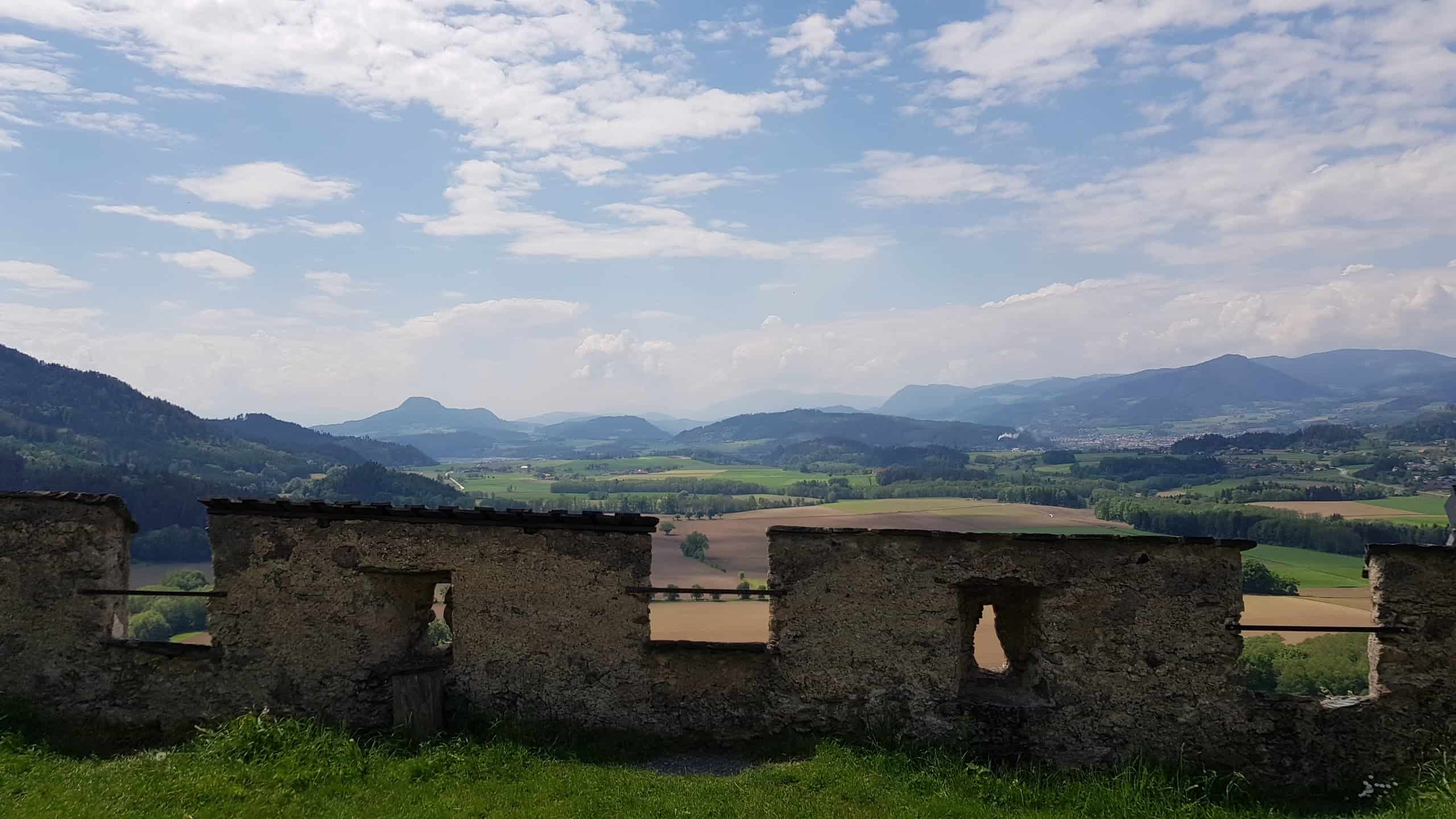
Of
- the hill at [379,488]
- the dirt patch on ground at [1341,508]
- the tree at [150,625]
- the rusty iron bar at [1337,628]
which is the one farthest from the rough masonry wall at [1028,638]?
the hill at [379,488]

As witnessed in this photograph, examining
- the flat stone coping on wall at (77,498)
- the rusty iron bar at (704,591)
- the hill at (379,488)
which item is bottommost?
the hill at (379,488)

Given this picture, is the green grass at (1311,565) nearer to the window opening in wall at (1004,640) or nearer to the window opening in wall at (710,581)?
the window opening in wall at (710,581)

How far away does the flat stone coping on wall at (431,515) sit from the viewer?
30.7 feet

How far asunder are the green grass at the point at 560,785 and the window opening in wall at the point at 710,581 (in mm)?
1783

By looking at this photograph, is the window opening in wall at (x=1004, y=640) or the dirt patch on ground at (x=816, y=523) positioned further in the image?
the dirt patch on ground at (x=816, y=523)

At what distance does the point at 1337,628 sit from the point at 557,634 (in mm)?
8460

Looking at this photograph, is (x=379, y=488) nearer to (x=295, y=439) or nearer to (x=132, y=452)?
(x=132, y=452)

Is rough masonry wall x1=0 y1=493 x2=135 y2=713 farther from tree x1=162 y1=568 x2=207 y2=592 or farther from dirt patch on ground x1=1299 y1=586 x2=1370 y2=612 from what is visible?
dirt patch on ground x1=1299 y1=586 x2=1370 y2=612

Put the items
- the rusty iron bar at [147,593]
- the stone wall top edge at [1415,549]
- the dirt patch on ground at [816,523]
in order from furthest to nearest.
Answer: the dirt patch on ground at [816,523] < the rusty iron bar at [147,593] < the stone wall top edge at [1415,549]

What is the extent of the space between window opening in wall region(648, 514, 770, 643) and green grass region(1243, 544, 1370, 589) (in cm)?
2580

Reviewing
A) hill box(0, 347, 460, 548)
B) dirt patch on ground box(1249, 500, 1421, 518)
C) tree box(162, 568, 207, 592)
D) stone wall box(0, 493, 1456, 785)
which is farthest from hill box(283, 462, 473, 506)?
dirt patch on ground box(1249, 500, 1421, 518)

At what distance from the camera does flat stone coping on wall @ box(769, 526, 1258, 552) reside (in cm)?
884

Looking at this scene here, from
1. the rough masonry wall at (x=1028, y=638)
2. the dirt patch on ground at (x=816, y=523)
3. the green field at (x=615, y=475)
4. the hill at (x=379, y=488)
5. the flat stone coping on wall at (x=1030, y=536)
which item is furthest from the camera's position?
the green field at (x=615, y=475)

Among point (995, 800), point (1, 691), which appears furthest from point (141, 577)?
point (995, 800)
